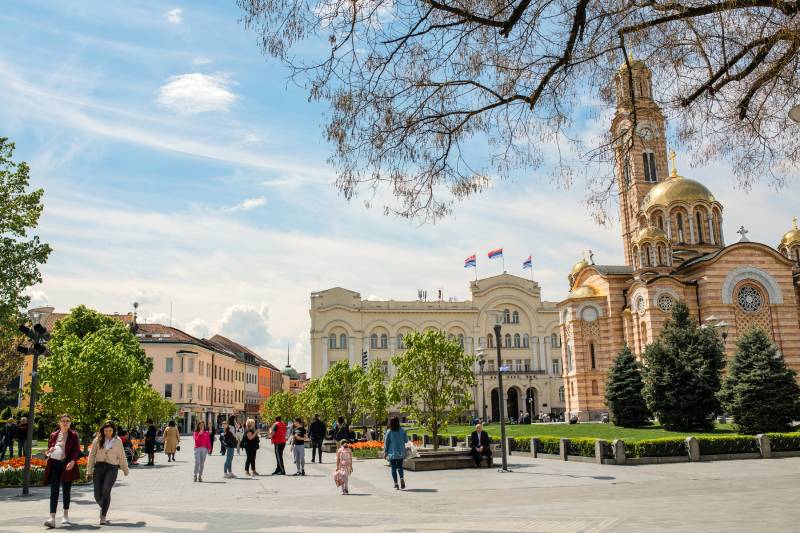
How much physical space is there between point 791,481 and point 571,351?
40.6 m

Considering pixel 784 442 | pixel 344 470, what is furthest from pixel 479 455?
pixel 784 442

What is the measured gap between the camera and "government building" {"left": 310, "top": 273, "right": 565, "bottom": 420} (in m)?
74.6

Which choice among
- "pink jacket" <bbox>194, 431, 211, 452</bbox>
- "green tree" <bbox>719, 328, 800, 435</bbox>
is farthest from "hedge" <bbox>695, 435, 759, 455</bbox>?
"pink jacket" <bbox>194, 431, 211, 452</bbox>

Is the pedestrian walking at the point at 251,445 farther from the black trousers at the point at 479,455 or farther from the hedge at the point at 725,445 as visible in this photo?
the hedge at the point at 725,445

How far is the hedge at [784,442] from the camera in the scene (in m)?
23.3

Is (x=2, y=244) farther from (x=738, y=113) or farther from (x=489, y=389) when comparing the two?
(x=489, y=389)

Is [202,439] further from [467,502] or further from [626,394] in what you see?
[626,394]

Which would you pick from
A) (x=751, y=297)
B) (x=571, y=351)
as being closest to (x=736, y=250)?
(x=751, y=297)

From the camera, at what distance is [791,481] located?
15.3 metres

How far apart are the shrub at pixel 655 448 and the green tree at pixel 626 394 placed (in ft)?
60.5

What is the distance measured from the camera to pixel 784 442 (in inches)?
922

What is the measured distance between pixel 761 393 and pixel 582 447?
13616 millimetres

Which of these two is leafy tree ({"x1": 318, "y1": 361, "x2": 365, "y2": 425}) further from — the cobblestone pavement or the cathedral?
the cathedral

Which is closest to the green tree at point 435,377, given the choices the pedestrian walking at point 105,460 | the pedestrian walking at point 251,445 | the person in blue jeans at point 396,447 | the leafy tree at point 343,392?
the pedestrian walking at point 251,445
